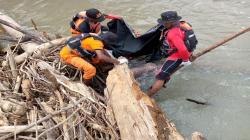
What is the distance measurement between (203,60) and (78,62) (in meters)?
3.12

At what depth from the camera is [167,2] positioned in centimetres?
1227

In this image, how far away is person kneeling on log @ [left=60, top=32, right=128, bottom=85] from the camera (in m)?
6.67

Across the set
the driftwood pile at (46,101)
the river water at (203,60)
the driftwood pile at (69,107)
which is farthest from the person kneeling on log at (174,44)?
the driftwood pile at (46,101)

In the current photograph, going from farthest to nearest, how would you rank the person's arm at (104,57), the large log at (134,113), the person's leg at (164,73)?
the person's leg at (164,73) → the person's arm at (104,57) → the large log at (134,113)

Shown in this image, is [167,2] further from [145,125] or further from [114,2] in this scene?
[145,125]

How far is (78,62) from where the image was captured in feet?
22.3

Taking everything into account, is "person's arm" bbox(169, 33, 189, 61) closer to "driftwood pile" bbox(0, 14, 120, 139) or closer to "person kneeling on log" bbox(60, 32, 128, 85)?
"person kneeling on log" bbox(60, 32, 128, 85)

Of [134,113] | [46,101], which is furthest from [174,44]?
[46,101]

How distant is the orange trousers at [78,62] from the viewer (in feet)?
22.0

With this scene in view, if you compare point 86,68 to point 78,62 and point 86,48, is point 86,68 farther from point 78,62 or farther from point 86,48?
point 86,48

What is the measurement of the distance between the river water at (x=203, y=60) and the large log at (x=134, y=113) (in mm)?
1385

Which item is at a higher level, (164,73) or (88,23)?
(88,23)

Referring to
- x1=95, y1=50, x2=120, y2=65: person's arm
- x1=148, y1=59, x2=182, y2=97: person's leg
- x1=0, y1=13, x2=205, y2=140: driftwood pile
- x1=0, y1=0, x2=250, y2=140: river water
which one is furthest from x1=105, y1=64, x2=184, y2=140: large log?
x1=0, y1=0, x2=250, y2=140: river water

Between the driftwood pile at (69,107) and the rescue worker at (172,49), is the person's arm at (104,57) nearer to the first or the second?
the driftwood pile at (69,107)
